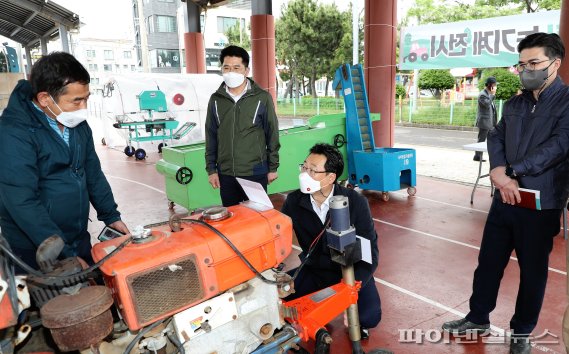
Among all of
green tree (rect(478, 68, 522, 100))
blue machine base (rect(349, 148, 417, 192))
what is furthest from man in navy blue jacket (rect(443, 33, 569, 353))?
green tree (rect(478, 68, 522, 100))

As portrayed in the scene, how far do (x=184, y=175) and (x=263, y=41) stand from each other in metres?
5.34

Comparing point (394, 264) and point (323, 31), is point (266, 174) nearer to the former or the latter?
point (394, 264)

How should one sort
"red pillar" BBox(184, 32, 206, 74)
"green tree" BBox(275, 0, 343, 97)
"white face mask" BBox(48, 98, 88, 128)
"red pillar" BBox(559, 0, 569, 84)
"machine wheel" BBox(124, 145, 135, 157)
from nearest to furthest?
"white face mask" BBox(48, 98, 88, 128) < "red pillar" BBox(559, 0, 569, 84) < "machine wheel" BBox(124, 145, 135, 157) < "red pillar" BBox(184, 32, 206, 74) < "green tree" BBox(275, 0, 343, 97)

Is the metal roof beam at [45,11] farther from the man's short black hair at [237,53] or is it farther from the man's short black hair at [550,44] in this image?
the man's short black hair at [550,44]

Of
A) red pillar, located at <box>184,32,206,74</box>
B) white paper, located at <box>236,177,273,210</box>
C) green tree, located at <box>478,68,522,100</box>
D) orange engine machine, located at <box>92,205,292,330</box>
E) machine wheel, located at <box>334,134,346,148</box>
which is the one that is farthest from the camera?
green tree, located at <box>478,68,522,100</box>

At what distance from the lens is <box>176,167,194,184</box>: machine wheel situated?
14.4ft

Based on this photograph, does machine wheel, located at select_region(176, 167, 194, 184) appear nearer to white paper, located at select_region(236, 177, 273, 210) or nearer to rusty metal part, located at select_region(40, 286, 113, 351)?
white paper, located at select_region(236, 177, 273, 210)

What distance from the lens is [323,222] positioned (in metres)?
2.10

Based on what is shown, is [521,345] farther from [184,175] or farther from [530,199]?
[184,175]

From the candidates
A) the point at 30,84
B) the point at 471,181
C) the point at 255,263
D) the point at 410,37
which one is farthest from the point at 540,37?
the point at 410,37

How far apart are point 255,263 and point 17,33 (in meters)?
24.8

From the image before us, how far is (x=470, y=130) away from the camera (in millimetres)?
13266

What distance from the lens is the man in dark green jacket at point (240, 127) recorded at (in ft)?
9.02

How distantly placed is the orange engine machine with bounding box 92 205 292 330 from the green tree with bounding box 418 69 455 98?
56.8 ft
